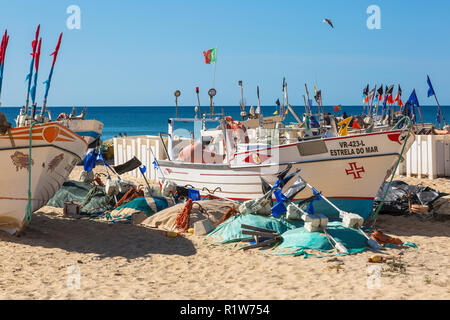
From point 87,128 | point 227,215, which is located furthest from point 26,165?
point 87,128

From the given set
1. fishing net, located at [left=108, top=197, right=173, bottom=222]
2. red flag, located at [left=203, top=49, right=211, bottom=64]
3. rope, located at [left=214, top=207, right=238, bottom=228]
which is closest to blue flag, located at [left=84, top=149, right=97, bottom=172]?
fishing net, located at [left=108, top=197, right=173, bottom=222]

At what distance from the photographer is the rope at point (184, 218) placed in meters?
10.5

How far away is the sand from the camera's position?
6.52 m

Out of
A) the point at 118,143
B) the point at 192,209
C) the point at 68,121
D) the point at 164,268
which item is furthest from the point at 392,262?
the point at 68,121

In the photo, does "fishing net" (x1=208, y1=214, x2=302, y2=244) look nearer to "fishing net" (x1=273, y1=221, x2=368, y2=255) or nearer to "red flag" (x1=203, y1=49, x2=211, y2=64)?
"fishing net" (x1=273, y1=221, x2=368, y2=255)

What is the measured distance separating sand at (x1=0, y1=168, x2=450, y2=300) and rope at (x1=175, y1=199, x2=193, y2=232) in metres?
0.44

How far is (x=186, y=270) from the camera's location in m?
7.77

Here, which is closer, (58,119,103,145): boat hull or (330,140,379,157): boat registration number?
(330,140,379,157): boat registration number

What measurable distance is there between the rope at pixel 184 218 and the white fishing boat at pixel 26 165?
2.41 metres

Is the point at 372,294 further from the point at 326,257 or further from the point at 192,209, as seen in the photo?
the point at 192,209

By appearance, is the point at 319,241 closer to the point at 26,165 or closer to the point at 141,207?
the point at 141,207

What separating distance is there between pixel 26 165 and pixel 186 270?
3.65 meters

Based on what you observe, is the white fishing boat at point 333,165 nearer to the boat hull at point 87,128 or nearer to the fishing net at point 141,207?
the fishing net at point 141,207

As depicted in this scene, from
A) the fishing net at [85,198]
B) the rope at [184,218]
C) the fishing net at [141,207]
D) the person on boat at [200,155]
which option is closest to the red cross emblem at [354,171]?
the rope at [184,218]
